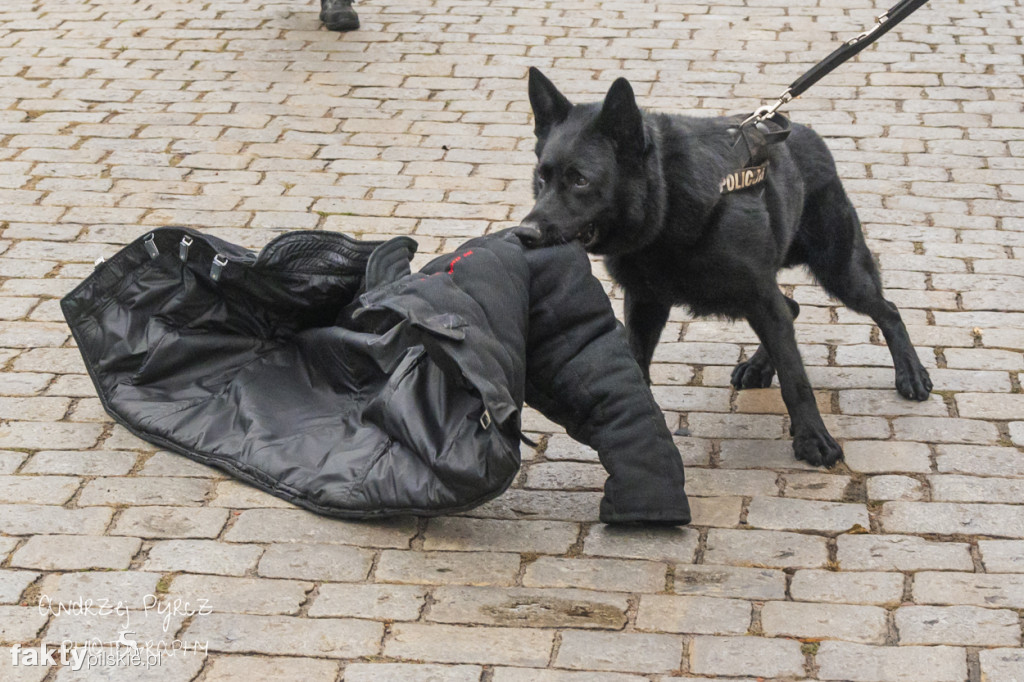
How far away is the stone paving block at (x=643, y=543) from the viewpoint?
3674mm

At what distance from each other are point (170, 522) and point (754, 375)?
232 cm

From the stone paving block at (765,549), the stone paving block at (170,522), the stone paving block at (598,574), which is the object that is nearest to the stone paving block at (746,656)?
the stone paving block at (598,574)

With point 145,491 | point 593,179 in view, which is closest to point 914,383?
point 593,179

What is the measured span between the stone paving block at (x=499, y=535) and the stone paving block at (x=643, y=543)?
0.27ft

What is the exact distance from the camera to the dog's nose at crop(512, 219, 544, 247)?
384cm

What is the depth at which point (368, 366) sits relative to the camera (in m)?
4.25

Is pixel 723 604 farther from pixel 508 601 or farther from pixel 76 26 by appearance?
pixel 76 26

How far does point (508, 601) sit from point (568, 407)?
0.71 m

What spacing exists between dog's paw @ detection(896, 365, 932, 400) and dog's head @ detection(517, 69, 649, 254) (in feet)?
4.40

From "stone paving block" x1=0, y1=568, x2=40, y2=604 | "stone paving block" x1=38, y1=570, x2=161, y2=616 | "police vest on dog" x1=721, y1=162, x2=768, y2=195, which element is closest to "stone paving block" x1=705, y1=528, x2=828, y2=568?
"police vest on dog" x1=721, y1=162, x2=768, y2=195

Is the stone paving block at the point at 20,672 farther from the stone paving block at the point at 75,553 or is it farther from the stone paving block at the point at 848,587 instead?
the stone paving block at the point at 848,587

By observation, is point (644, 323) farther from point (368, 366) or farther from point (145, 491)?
point (145, 491)

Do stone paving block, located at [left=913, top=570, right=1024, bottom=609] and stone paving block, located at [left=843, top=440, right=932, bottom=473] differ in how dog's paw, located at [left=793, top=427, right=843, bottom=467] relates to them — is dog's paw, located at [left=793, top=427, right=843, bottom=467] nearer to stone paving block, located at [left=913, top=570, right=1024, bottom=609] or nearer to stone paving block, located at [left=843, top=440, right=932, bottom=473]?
stone paving block, located at [left=843, top=440, right=932, bottom=473]

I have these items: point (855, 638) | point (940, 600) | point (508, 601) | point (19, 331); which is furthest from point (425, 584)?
point (19, 331)
